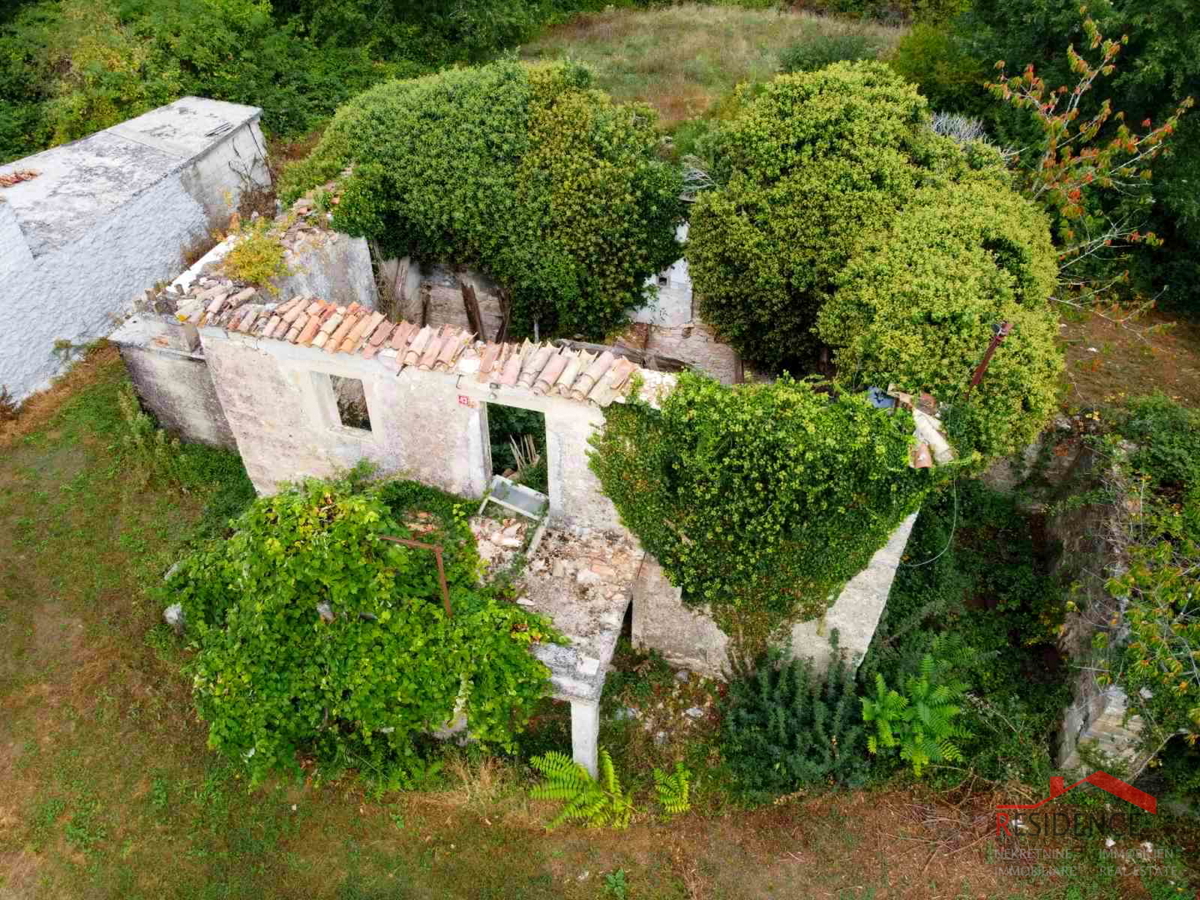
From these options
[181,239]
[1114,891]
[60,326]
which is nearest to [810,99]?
[1114,891]

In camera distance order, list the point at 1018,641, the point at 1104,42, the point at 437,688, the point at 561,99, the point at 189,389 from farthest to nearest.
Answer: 1. the point at 1104,42
2. the point at 561,99
3. the point at 189,389
4. the point at 1018,641
5. the point at 437,688

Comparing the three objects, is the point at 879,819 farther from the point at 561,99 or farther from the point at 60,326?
the point at 60,326

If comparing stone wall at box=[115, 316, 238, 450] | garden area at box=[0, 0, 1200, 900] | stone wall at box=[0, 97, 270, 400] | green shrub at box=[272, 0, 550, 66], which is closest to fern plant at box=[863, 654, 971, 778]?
garden area at box=[0, 0, 1200, 900]

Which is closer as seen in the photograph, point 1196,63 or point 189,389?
point 189,389

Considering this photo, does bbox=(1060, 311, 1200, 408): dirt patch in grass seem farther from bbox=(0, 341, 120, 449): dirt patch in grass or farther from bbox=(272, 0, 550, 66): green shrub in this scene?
bbox=(0, 341, 120, 449): dirt patch in grass

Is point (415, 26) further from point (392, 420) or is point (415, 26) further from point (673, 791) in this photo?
point (673, 791)

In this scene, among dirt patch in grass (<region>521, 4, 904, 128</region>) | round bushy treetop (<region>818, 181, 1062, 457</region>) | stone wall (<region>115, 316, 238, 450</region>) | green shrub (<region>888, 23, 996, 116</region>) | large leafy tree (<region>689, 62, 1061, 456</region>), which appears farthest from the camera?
dirt patch in grass (<region>521, 4, 904, 128</region>)

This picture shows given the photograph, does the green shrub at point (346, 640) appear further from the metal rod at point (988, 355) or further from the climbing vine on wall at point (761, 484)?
the metal rod at point (988, 355)
